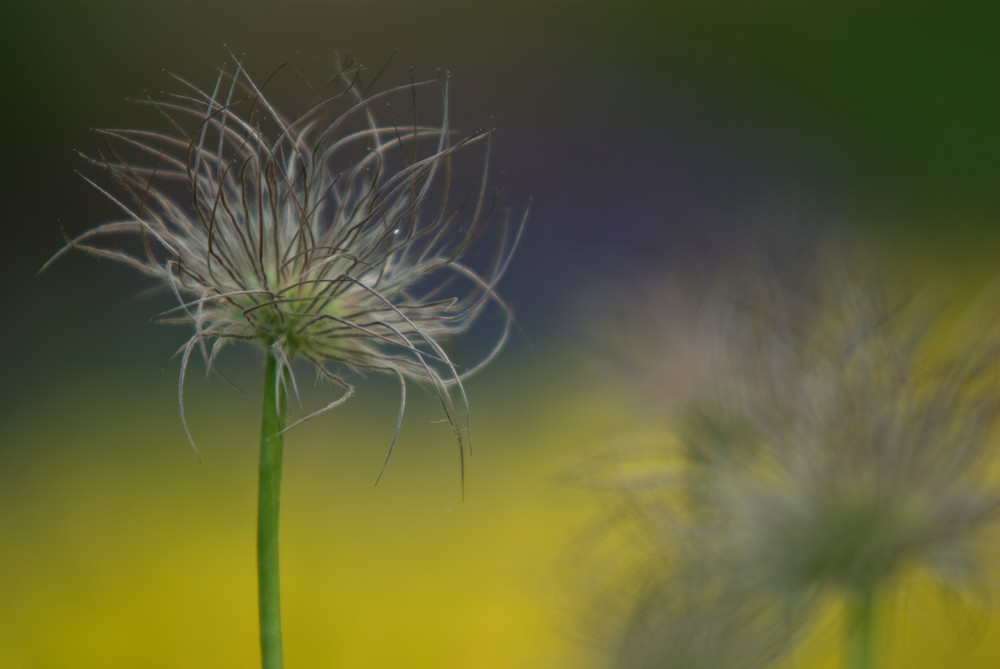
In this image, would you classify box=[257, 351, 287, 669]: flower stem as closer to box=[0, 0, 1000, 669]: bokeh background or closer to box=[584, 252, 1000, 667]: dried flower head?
box=[584, 252, 1000, 667]: dried flower head

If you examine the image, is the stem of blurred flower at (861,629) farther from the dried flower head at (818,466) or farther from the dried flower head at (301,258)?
the dried flower head at (301,258)

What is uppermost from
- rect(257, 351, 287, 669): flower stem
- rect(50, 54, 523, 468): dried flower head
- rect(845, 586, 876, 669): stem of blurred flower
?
rect(50, 54, 523, 468): dried flower head

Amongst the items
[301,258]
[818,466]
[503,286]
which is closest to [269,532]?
[301,258]

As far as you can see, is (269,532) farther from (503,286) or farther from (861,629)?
(503,286)

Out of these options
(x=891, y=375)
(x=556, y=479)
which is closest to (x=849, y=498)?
(x=891, y=375)

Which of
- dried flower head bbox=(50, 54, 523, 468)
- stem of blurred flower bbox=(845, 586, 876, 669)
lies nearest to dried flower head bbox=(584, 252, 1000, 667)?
stem of blurred flower bbox=(845, 586, 876, 669)

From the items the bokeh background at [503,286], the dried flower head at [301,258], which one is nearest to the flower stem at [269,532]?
the dried flower head at [301,258]

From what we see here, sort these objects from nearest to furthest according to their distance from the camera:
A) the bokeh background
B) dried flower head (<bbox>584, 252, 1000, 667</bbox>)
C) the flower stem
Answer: the flower stem, dried flower head (<bbox>584, 252, 1000, 667</bbox>), the bokeh background
